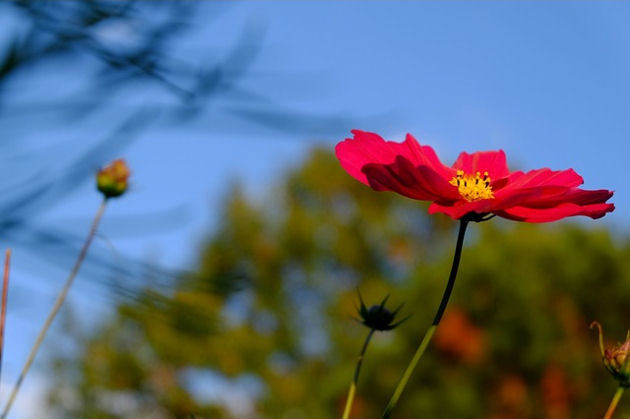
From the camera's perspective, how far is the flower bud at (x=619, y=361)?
1.31 feet

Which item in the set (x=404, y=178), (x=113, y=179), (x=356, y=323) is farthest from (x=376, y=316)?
(x=356, y=323)

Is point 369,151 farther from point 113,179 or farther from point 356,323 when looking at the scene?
point 356,323

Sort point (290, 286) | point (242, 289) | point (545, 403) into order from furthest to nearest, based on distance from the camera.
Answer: point (290, 286)
point (545, 403)
point (242, 289)

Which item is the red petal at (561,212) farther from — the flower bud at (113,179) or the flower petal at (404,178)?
the flower bud at (113,179)

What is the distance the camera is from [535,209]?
47cm

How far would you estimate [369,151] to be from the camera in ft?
1.53

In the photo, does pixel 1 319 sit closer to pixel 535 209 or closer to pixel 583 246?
pixel 535 209

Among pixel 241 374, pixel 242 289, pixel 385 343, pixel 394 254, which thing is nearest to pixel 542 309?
pixel 385 343

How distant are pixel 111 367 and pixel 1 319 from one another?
9065 mm

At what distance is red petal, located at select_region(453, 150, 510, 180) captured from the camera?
55cm

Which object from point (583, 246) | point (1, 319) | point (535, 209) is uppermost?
point (583, 246)

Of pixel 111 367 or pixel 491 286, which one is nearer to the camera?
pixel 491 286

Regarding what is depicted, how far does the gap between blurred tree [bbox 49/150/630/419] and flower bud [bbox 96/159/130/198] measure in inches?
4.6

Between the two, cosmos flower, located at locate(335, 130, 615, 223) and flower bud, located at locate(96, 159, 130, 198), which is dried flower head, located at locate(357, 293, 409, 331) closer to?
cosmos flower, located at locate(335, 130, 615, 223)
